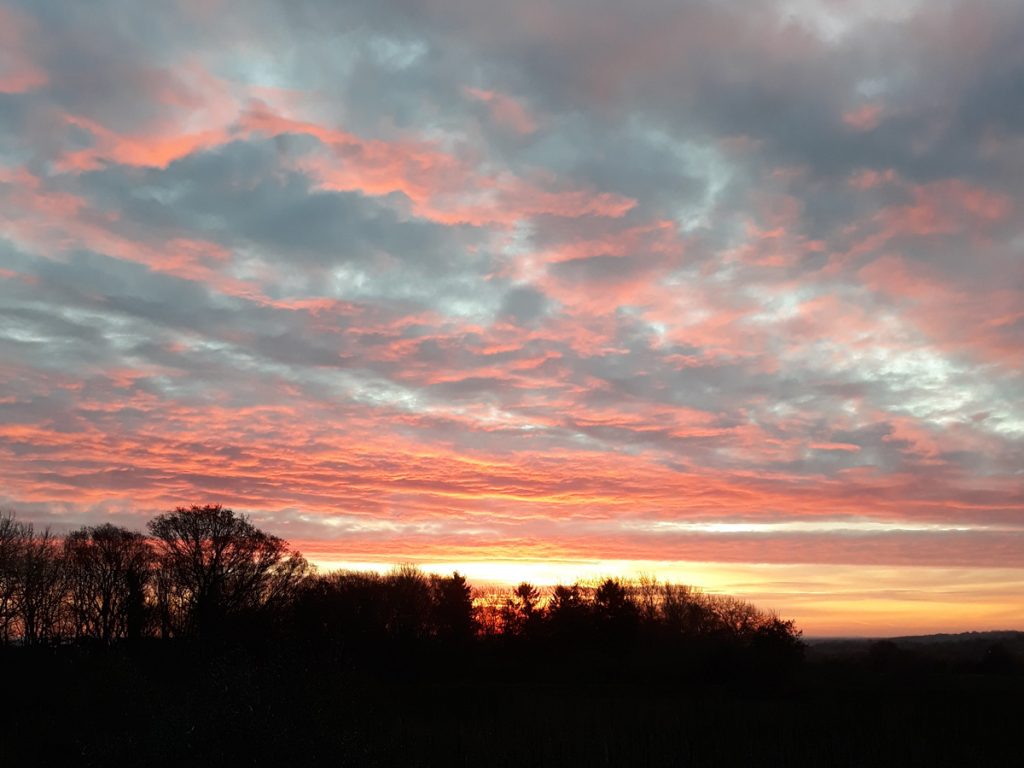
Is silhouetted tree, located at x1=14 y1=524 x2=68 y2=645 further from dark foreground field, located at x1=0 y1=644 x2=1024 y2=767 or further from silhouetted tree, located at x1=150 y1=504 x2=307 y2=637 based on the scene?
dark foreground field, located at x1=0 y1=644 x2=1024 y2=767

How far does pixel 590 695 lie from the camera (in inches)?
1822

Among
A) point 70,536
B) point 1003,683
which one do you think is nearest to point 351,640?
point 70,536

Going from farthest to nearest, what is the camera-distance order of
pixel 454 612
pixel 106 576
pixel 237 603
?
pixel 454 612
pixel 106 576
pixel 237 603

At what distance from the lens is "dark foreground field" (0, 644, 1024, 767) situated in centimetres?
1791

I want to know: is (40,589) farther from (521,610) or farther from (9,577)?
(521,610)

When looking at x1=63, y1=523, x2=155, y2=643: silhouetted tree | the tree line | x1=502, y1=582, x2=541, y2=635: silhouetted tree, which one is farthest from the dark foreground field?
x1=502, y1=582, x2=541, y2=635: silhouetted tree

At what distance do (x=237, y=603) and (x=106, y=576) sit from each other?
14.0m

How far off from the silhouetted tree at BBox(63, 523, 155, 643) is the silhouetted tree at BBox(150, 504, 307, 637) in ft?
7.95

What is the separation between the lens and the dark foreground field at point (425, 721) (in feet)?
58.7

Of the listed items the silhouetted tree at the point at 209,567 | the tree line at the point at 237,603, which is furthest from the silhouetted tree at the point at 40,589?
the silhouetted tree at the point at 209,567

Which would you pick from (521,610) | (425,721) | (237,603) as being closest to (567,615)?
(521,610)

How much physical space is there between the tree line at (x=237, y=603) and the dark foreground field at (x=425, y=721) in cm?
1391

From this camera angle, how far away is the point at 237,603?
6331 cm

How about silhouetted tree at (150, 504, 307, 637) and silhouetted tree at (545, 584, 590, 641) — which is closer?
silhouetted tree at (150, 504, 307, 637)
